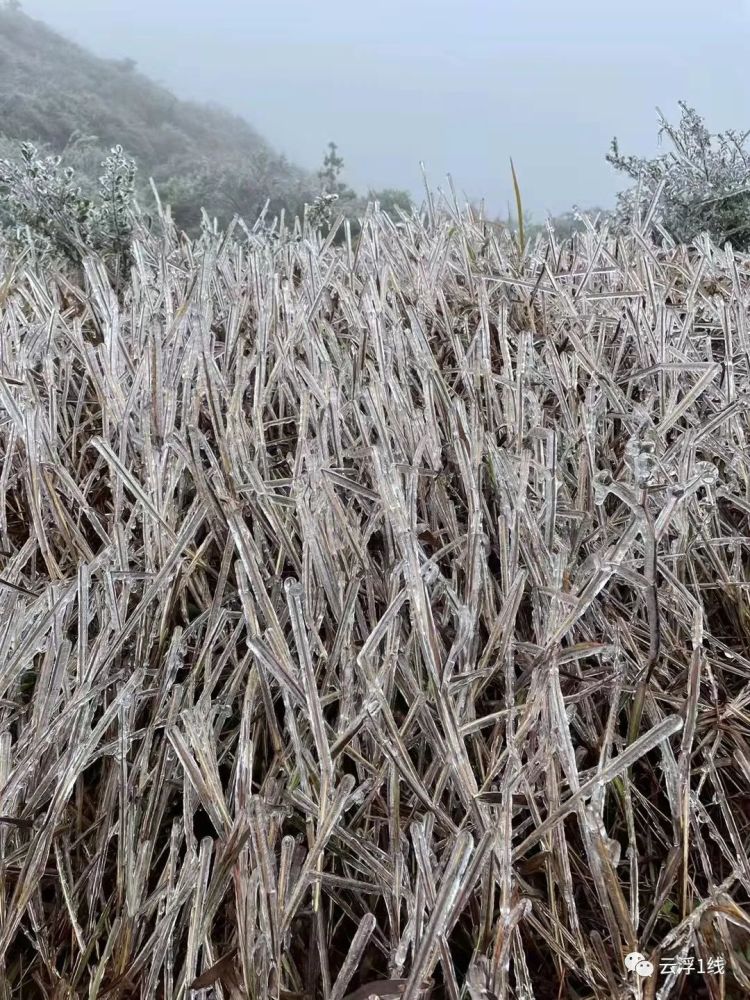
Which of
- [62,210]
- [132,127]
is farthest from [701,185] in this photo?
[132,127]

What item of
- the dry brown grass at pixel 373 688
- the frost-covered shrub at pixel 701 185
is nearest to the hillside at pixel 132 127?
the frost-covered shrub at pixel 701 185

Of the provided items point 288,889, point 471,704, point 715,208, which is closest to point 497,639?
point 471,704

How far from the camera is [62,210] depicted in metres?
1.51

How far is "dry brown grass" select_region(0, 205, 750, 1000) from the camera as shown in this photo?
404mm

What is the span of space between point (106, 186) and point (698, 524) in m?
1.56

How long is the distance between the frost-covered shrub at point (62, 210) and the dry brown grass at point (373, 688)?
0.89 metres

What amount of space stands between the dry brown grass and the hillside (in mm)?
2854

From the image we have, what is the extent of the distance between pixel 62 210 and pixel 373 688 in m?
Answer: 1.50

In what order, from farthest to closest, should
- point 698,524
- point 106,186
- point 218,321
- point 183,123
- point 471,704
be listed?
point 183,123, point 106,186, point 218,321, point 698,524, point 471,704

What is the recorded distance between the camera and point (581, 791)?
39cm

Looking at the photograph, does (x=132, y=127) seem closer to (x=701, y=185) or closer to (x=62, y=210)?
(x=62, y=210)

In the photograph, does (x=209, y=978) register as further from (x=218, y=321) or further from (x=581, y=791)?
(x=218, y=321)

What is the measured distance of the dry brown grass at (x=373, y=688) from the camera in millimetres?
404

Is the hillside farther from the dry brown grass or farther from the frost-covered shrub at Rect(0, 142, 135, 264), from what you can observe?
the dry brown grass
